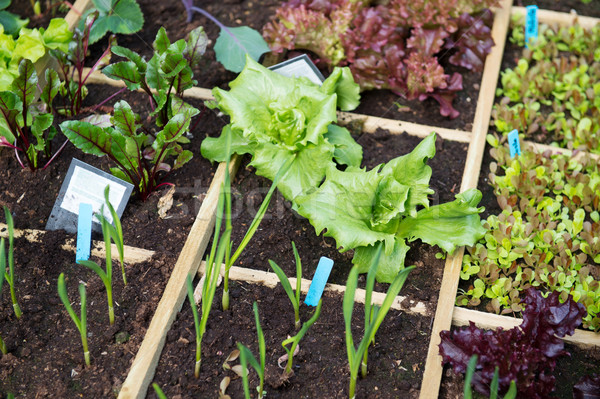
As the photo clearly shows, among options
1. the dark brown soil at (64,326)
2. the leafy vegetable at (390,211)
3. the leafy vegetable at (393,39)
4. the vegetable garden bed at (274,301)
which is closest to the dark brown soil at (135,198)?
the vegetable garden bed at (274,301)

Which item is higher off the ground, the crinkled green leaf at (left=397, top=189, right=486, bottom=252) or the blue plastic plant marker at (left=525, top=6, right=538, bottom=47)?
the blue plastic plant marker at (left=525, top=6, right=538, bottom=47)

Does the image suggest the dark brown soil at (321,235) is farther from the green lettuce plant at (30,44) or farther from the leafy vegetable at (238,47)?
the green lettuce plant at (30,44)

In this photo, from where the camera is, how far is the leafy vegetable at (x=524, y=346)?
165 cm

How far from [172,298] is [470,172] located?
1223 mm

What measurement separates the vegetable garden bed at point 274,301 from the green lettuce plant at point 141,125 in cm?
14

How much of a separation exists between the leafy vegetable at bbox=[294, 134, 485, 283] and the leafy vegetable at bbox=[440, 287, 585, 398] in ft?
0.97

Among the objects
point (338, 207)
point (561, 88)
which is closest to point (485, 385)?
point (338, 207)

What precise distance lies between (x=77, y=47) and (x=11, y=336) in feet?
3.84

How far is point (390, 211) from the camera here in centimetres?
192

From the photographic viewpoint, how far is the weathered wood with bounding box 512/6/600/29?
117 inches

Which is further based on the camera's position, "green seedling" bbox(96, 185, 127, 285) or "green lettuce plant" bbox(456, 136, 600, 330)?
"green lettuce plant" bbox(456, 136, 600, 330)

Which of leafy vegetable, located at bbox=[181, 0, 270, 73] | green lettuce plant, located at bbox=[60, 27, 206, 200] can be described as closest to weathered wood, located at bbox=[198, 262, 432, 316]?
green lettuce plant, located at bbox=[60, 27, 206, 200]

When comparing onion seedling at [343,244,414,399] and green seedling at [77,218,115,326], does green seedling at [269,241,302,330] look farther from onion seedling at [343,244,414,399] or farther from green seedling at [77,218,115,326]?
green seedling at [77,218,115,326]

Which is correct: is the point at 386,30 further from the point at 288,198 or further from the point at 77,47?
the point at 77,47
